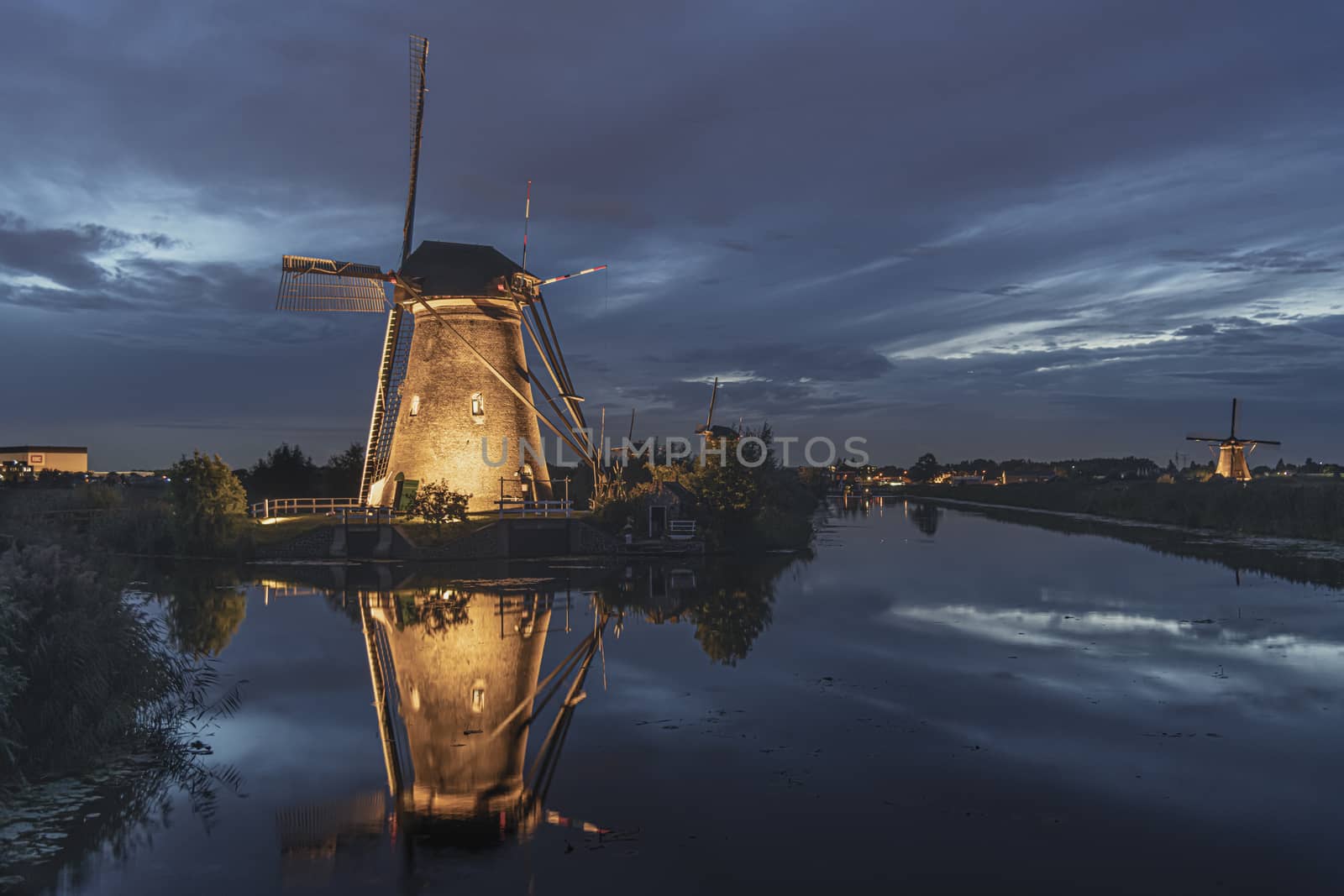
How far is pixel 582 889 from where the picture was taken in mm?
6285

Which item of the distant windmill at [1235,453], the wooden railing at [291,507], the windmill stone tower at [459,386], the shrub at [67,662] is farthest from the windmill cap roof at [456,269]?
the distant windmill at [1235,453]

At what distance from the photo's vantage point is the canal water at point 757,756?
6684mm

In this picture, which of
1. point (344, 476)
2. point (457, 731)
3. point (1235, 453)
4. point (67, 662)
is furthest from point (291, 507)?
point (1235, 453)

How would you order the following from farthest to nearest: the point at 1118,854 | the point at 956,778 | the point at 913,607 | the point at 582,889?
the point at 913,607
the point at 956,778
the point at 1118,854
the point at 582,889

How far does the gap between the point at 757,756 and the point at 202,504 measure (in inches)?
1143

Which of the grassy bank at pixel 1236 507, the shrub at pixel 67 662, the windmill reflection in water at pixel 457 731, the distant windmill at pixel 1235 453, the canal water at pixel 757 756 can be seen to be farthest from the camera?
the distant windmill at pixel 1235 453

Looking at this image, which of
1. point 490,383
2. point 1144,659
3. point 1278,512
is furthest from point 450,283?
point 1278,512

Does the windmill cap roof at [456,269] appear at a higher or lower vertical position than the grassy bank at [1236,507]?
higher

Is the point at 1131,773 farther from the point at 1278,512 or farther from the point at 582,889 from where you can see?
the point at 1278,512

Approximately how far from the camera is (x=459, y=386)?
113 ft

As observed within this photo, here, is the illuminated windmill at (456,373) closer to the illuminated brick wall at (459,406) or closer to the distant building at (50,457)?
the illuminated brick wall at (459,406)

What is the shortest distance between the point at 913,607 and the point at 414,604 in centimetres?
1040

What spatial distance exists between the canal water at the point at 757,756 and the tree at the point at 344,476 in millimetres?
30245

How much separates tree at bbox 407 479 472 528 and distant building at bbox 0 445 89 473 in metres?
89.6
